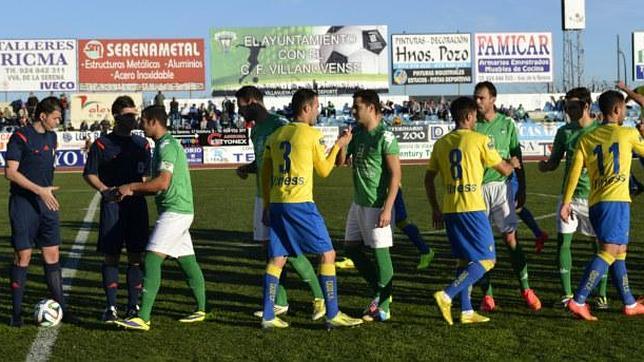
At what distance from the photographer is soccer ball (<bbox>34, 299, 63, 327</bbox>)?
723 centimetres

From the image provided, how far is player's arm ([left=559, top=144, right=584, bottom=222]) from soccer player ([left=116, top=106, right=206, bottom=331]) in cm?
316

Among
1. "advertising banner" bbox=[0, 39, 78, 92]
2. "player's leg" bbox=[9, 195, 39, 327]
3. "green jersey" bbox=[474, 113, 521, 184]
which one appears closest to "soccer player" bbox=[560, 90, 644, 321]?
"green jersey" bbox=[474, 113, 521, 184]

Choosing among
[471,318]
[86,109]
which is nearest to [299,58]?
[86,109]

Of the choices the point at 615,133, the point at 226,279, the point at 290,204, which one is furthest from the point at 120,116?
the point at 615,133

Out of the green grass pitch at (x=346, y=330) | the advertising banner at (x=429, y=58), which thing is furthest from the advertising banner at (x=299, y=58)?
the green grass pitch at (x=346, y=330)

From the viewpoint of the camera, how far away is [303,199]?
6.67m

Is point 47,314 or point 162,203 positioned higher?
point 162,203

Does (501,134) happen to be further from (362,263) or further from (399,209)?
(399,209)

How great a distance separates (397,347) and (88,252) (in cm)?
694

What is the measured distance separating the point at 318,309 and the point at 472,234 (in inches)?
58.9

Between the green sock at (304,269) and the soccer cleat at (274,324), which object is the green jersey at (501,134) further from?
the soccer cleat at (274,324)

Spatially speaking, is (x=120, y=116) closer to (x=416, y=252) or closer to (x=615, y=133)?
(x=615, y=133)

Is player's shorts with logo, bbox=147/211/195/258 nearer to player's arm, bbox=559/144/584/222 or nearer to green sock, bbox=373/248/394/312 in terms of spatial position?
green sock, bbox=373/248/394/312

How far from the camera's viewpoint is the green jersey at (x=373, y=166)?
7.15 meters
